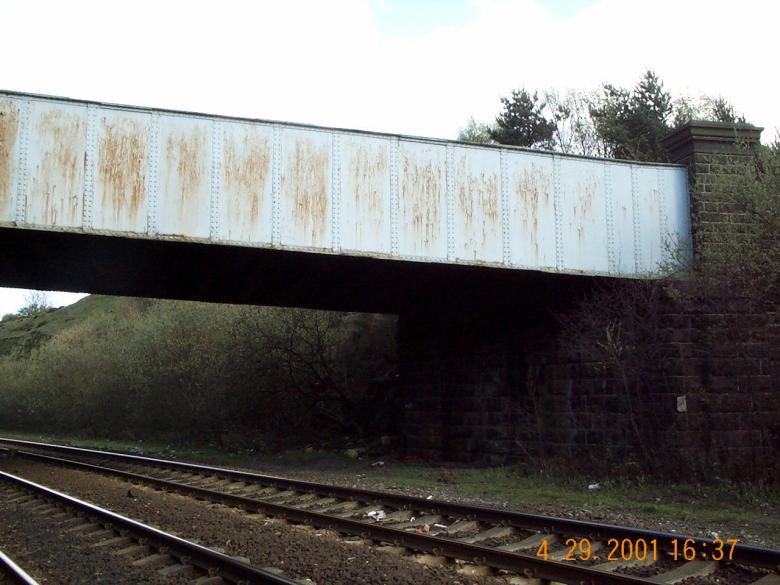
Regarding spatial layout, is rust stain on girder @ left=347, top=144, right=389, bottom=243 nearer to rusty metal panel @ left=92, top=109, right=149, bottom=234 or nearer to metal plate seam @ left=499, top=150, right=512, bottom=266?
metal plate seam @ left=499, top=150, right=512, bottom=266

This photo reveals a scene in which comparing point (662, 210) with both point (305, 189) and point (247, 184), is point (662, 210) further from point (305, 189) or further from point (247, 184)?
point (247, 184)

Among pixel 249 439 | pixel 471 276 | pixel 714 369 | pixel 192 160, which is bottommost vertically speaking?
pixel 249 439

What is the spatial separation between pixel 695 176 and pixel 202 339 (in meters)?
21.4

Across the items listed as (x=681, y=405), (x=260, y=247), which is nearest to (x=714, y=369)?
(x=681, y=405)

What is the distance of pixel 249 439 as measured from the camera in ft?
82.5

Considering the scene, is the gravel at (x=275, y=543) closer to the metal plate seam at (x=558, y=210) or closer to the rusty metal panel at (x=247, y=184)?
the rusty metal panel at (x=247, y=184)

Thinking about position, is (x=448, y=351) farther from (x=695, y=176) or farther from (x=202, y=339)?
(x=202, y=339)

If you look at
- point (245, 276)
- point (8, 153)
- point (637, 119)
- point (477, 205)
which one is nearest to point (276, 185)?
point (245, 276)

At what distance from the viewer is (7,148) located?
12.9 meters

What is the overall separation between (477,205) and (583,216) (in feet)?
7.75

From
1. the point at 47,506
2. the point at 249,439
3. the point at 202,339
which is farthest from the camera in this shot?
the point at 202,339

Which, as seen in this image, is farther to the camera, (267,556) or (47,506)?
(47,506)

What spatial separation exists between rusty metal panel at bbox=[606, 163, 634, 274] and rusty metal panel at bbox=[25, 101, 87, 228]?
10574 mm

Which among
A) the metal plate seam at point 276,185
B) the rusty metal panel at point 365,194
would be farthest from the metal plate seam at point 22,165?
the rusty metal panel at point 365,194
